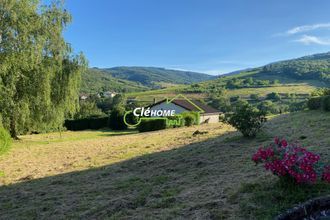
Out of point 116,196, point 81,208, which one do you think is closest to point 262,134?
point 116,196

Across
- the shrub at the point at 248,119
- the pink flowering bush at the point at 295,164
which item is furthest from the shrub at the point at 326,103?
the pink flowering bush at the point at 295,164

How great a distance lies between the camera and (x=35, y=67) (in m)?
18.7

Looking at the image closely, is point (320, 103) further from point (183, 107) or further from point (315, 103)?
point (183, 107)

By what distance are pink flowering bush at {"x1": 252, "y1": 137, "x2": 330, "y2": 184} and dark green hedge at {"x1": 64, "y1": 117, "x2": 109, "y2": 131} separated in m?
38.2

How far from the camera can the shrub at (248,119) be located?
11.2 m

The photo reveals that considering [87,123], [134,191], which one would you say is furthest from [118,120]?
[134,191]

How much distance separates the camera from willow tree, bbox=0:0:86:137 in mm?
16328

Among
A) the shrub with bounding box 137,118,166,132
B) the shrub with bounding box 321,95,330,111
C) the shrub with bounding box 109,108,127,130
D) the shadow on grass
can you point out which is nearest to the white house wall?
the shrub with bounding box 109,108,127,130

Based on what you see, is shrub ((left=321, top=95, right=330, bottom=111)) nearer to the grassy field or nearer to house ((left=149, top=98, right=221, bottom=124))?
the grassy field


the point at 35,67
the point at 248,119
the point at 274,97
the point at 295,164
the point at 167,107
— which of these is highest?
the point at 35,67

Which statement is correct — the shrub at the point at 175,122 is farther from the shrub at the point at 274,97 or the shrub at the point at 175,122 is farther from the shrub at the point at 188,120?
the shrub at the point at 274,97

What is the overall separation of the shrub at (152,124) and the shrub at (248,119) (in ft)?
63.5

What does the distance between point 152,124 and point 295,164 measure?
2705 cm

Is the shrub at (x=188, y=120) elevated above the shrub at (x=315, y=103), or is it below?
below
